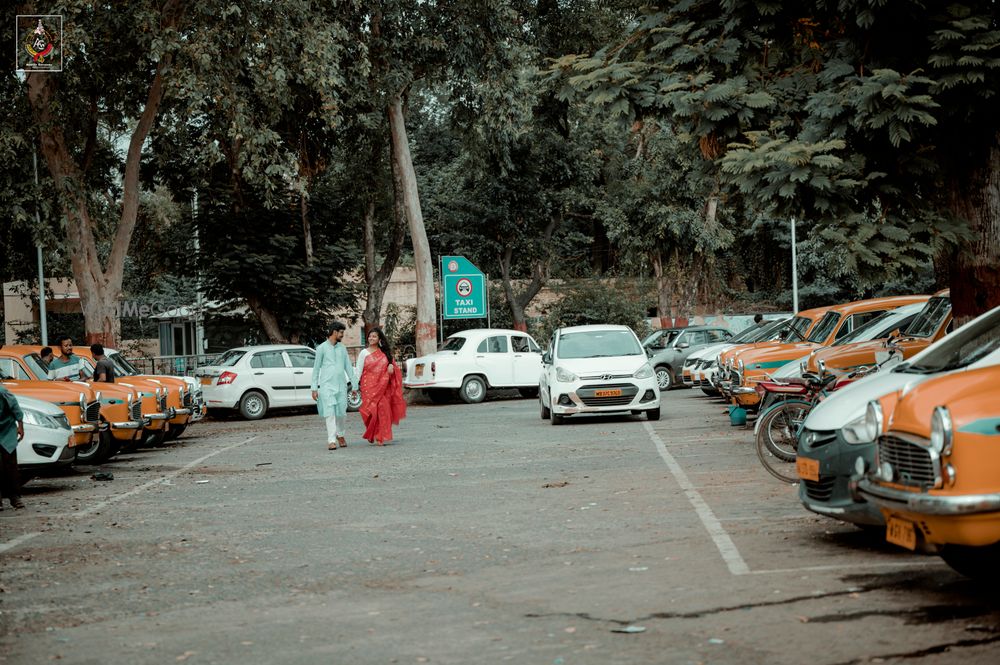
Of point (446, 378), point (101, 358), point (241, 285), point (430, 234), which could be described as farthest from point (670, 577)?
point (430, 234)

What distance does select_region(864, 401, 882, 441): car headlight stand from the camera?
746 centimetres

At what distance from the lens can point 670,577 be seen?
8.05m

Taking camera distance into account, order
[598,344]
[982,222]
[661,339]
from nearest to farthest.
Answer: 1. [982,222]
2. [598,344]
3. [661,339]

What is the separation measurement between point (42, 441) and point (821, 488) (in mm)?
9413

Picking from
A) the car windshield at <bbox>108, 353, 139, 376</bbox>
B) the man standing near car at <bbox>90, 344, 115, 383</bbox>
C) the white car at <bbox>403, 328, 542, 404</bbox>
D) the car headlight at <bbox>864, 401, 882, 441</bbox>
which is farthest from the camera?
the white car at <bbox>403, 328, 542, 404</bbox>

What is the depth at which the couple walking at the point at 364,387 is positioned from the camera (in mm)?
19203

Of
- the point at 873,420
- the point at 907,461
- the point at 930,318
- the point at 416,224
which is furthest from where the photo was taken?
the point at 416,224

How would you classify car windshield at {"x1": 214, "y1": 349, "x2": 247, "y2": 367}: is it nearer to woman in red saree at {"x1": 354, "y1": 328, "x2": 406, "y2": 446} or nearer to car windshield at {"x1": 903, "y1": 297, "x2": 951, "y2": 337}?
woman in red saree at {"x1": 354, "y1": 328, "x2": 406, "y2": 446}

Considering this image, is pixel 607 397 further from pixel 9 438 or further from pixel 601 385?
pixel 9 438

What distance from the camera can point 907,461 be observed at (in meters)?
6.84

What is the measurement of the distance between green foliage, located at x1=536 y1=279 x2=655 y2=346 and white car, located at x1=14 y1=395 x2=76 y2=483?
32814 mm

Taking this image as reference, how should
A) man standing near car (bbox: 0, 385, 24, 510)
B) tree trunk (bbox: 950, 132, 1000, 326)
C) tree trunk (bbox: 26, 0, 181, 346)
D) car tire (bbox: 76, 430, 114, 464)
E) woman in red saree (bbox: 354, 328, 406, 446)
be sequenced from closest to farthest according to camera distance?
man standing near car (bbox: 0, 385, 24, 510)
tree trunk (bbox: 950, 132, 1000, 326)
car tire (bbox: 76, 430, 114, 464)
woman in red saree (bbox: 354, 328, 406, 446)
tree trunk (bbox: 26, 0, 181, 346)

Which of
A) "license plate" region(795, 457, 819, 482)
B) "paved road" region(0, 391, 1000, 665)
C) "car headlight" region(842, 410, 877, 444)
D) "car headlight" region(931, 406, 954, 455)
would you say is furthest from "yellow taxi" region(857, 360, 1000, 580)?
"license plate" region(795, 457, 819, 482)

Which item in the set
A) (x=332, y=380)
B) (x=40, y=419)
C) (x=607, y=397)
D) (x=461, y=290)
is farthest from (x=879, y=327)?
(x=461, y=290)
